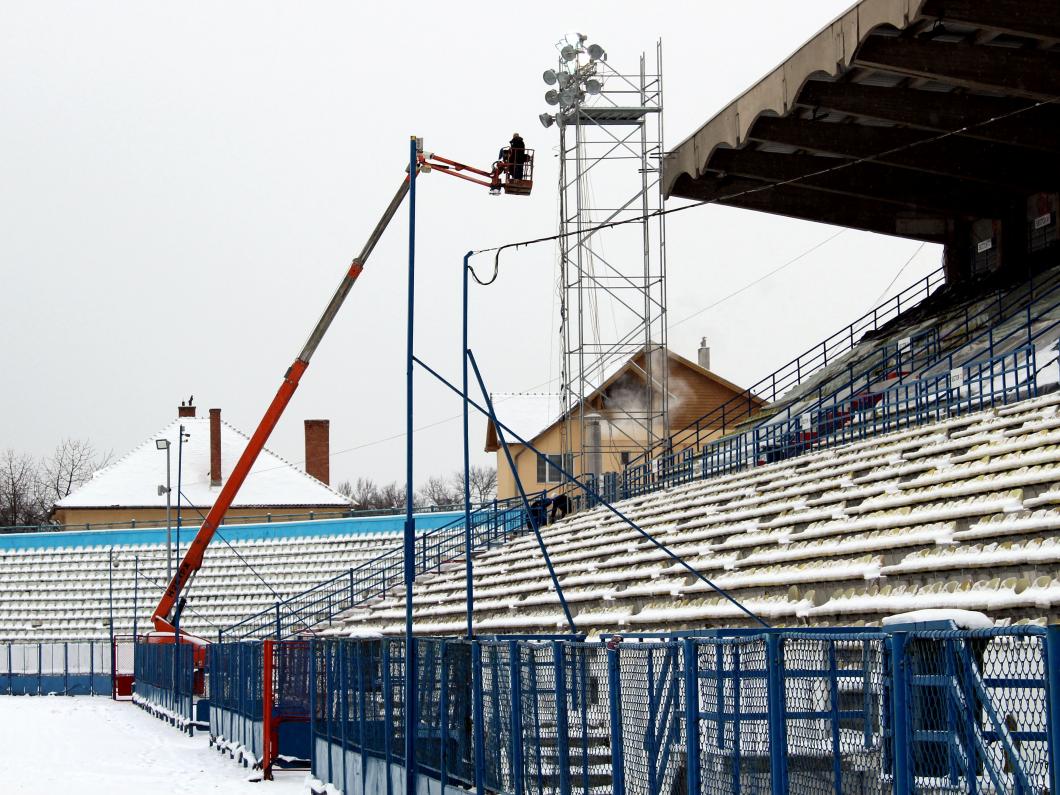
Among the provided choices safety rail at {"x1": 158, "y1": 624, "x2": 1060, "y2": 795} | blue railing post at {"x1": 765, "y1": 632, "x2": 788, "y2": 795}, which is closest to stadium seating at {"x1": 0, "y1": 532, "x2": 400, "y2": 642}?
safety rail at {"x1": 158, "y1": 624, "x2": 1060, "y2": 795}

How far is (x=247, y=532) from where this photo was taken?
162ft

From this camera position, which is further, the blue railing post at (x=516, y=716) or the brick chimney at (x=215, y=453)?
the brick chimney at (x=215, y=453)

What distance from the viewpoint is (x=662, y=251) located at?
35.9m

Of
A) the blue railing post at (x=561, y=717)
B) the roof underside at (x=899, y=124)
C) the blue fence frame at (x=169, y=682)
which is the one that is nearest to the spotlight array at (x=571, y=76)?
the roof underside at (x=899, y=124)

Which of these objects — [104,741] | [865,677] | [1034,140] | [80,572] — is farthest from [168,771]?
[80,572]

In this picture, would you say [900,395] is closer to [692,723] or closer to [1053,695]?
Answer: [692,723]

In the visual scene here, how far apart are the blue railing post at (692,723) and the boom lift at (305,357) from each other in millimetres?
16238

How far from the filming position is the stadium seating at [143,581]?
4581cm

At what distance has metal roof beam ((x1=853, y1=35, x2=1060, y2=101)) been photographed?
2367 cm

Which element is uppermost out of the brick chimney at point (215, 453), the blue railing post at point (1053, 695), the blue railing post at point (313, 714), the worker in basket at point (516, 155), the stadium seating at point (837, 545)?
the worker in basket at point (516, 155)

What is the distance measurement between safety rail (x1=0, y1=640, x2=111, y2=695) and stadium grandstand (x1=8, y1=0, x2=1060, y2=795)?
2895 mm

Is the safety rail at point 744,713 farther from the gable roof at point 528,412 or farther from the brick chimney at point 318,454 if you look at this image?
the brick chimney at point 318,454

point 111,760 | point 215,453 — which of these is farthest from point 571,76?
point 215,453

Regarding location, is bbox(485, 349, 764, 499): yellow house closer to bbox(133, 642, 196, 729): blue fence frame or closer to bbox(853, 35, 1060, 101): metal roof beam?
bbox(133, 642, 196, 729): blue fence frame
